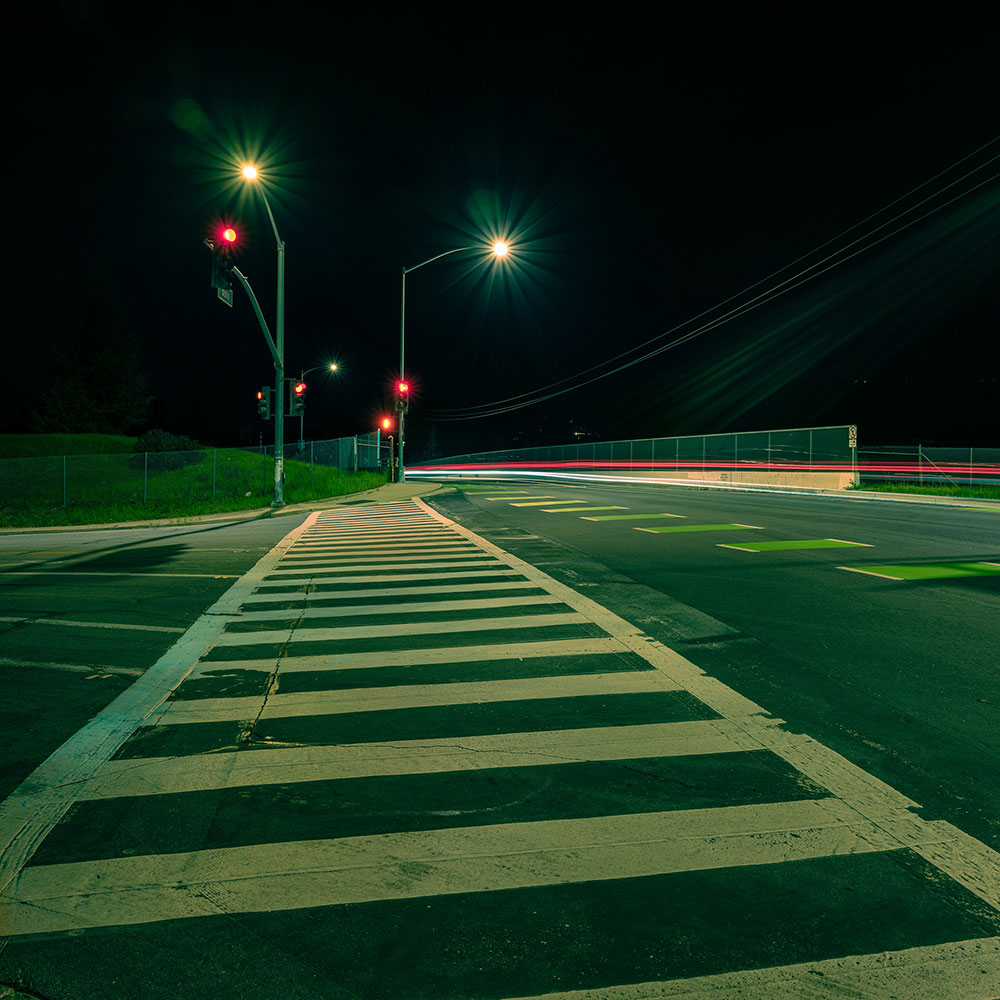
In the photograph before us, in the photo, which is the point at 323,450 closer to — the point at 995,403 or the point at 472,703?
the point at 472,703

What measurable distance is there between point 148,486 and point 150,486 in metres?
0.08

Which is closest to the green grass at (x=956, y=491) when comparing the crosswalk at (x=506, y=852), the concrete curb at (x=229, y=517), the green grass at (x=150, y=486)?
the concrete curb at (x=229, y=517)

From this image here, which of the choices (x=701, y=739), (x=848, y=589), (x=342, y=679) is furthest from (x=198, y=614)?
(x=848, y=589)

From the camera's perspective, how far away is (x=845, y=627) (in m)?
8.27

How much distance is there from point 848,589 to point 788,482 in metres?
33.5

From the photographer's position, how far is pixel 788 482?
139 ft

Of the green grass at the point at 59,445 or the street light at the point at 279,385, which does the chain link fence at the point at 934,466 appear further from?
the green grass at the point at 59,445

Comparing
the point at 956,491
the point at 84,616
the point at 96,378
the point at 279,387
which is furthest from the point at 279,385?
the point at 96,378

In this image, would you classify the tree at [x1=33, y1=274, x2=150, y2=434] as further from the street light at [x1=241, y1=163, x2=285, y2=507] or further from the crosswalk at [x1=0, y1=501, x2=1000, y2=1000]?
the crosswalk at [x1=0, y1=501, x2=1000, y2=1000]

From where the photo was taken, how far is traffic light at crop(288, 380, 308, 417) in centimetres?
2872

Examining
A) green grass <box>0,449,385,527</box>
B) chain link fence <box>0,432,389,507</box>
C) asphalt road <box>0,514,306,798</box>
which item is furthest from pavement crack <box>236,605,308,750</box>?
chain link fence <box>0,432,389,507</box>

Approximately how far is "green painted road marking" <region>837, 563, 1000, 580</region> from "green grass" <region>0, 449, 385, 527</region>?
1948cm

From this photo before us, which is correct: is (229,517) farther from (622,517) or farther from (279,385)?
(622,517)

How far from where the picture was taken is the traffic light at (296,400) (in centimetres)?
2872
